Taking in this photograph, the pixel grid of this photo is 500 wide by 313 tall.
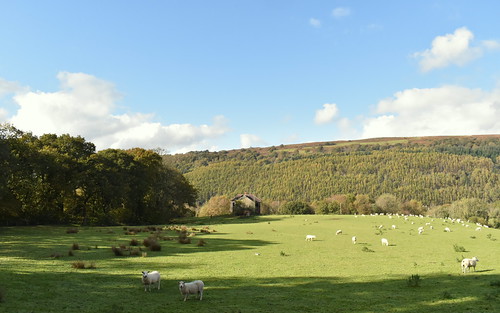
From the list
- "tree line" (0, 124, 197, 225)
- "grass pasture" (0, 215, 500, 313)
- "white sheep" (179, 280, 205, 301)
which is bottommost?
"grass pasture" (0, 215, 500, 313)

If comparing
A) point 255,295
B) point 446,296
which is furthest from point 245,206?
point 446,296

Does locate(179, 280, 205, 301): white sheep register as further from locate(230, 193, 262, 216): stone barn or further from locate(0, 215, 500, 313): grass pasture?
locate(230, 193, 262, 216): stone barn

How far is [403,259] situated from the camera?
25.3 metres

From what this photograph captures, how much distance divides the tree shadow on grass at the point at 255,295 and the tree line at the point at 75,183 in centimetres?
3641

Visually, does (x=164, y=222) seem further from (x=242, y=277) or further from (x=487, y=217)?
(x=487, y=217)

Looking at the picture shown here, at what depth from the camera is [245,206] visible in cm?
11556

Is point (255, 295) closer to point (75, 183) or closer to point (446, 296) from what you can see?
point (446, 296)

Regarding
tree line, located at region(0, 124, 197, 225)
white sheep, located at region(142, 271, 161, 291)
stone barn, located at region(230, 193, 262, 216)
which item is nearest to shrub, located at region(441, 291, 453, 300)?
white sheep, located at region(142, 271, 161, 291)

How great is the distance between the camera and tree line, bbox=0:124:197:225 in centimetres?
5219

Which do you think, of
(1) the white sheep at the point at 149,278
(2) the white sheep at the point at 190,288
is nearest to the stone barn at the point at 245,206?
(1) the white sheep at the point at 149,278

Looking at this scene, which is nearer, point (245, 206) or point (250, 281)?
point (250, 281)

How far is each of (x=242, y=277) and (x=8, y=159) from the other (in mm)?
42360

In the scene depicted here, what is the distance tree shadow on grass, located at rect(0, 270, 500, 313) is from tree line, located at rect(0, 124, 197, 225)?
119ft

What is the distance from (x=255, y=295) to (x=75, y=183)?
54131mm
